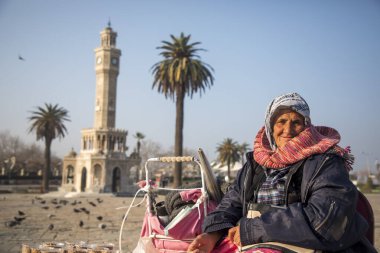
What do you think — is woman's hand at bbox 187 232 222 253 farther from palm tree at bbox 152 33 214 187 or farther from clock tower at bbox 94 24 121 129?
clock tower at bbox 94 24 121 129

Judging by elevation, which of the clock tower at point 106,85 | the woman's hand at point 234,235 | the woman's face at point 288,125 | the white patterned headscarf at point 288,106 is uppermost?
the clock tower at point 106,85

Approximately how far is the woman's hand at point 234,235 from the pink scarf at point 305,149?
1.64ft

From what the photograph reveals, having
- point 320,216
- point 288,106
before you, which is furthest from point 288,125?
point 320,216

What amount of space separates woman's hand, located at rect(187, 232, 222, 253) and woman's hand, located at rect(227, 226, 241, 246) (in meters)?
0.12

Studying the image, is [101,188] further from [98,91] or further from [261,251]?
[261,251]

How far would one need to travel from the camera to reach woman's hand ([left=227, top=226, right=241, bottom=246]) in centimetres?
244

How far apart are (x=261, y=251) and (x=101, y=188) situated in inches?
1801

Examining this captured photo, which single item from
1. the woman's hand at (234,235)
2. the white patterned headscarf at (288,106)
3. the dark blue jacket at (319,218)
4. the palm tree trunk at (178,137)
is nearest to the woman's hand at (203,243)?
the woman's hand at (234,235)

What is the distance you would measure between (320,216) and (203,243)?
0.86 meters

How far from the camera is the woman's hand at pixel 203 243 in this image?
2.52 meters

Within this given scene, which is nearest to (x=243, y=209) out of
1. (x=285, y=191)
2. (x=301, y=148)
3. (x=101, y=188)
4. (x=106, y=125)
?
(x=285, y=191)

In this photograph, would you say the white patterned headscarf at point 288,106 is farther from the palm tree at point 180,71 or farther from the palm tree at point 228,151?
the palm tree at point 228,151

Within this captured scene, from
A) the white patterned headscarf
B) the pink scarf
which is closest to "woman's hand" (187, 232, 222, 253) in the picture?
the pink scarf

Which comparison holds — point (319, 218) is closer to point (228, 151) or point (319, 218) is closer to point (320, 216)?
point (320, 216)
